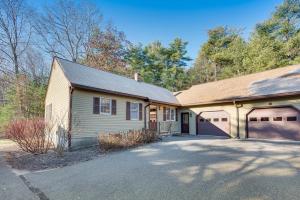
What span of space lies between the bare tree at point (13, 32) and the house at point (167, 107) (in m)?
11.3

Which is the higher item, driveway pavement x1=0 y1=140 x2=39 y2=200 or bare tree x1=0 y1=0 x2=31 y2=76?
bare tree x1=0 y1=0 x2=31 y2=76

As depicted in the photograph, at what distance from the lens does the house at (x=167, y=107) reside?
10906 mm

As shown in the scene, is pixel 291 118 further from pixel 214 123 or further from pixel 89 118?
pixel 89 118

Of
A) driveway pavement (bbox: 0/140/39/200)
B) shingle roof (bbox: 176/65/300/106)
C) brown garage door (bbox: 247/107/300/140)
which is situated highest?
shingle roof (bbox: 176/65/300/106)

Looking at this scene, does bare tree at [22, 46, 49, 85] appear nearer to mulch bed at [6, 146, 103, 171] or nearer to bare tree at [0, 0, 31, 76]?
bare tree at [0, 0, 31, 76]

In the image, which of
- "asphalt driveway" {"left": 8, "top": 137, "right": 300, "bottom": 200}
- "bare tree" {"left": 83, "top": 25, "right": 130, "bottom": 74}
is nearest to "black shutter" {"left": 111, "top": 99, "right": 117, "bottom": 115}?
"asphalt driveway" {"left": 8, "top": 137, "right": 300, "bottom": 200}

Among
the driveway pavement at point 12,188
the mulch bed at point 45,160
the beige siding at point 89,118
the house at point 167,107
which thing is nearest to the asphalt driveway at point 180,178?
the driveway pavement at point 12,188

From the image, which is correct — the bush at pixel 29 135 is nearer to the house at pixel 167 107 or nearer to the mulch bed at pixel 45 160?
the mulch bed at pixel 45 160

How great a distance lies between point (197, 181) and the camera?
4902 mm

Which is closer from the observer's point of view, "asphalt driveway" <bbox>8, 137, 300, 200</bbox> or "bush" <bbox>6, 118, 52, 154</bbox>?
"asphalt driveway" <bbox>8, 137, 300, 200</bbox>

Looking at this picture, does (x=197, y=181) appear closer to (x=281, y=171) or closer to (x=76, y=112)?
(x=281, y=171)

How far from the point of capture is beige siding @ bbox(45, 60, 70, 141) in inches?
431

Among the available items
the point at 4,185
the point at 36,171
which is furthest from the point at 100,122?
the point at 4,185

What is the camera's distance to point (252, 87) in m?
14.7
